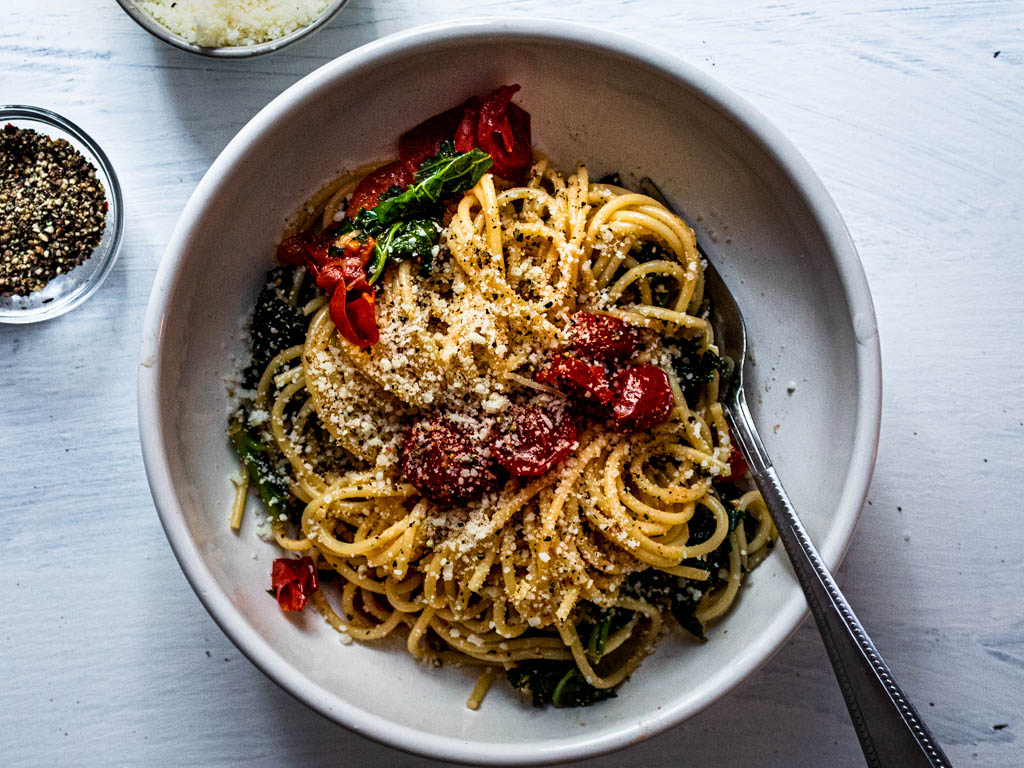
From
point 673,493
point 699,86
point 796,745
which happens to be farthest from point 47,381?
point 796,745

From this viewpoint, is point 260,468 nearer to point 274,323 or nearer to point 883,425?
point 274,323

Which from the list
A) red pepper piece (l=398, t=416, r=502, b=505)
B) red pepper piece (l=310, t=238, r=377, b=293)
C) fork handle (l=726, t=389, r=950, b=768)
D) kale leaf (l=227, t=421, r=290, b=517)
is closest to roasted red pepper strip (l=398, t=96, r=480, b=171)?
red pepper piece (l=310, t=238, r=377, b=293)

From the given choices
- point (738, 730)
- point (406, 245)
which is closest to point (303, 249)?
point (406, 245)

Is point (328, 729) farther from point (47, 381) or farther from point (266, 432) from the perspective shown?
point (47, 381)

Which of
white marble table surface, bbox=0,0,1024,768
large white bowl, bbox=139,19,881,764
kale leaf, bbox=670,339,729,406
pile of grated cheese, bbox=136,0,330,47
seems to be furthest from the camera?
white marble table surface, bbox=0,0,1024,768

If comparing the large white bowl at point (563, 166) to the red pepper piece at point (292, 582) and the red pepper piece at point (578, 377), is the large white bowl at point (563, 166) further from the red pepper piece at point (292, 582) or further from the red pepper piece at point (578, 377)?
the red pepper piece at point (578, 377)

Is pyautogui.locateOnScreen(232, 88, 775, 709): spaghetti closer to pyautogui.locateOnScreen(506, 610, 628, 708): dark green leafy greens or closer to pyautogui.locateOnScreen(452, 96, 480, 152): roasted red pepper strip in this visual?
pyautogui.locateOnScreen(506, 610, 628, 708): dark green leafy greens

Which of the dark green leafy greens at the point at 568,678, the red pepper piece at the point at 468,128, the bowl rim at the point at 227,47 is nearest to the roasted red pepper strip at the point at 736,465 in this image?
the dark green leafy greens at the point at 568,678
